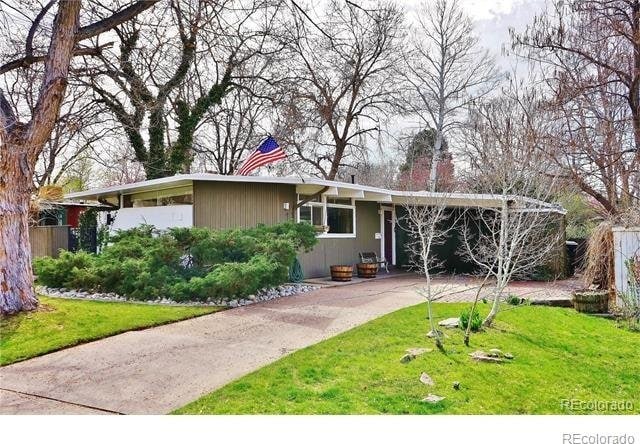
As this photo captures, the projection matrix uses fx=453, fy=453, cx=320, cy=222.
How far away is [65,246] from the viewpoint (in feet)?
40.5

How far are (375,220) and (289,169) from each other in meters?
5.41

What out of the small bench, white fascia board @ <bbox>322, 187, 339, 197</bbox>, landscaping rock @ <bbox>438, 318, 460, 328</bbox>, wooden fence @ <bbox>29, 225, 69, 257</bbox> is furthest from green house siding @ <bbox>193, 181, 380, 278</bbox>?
wooden fence @ <bbox>29, 225, 69, 257</bbox>

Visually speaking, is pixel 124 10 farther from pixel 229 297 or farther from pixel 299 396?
pixel 299 396

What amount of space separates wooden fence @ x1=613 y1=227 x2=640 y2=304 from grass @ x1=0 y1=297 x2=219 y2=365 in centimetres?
591

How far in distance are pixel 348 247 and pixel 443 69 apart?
15.6 feet

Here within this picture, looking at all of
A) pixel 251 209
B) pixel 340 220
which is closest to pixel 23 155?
pixel 251 209

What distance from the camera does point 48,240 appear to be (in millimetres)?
12078

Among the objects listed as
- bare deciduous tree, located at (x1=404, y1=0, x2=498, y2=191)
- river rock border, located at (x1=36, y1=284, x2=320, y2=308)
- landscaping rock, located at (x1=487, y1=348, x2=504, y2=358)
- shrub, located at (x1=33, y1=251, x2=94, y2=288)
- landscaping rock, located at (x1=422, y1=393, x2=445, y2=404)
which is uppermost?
bare deciduous tree, located at (x1=404, y1=0, x2=498, y2=191)

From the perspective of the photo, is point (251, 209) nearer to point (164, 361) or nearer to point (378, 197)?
point (378, 197)

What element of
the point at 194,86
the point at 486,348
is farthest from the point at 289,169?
the point at 486,348

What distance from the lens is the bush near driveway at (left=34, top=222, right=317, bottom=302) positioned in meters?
6.73

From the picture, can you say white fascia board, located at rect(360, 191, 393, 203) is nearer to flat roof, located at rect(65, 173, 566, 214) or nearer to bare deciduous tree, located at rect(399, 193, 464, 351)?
flat roof, located at rect(65, 173, 566, 214)
